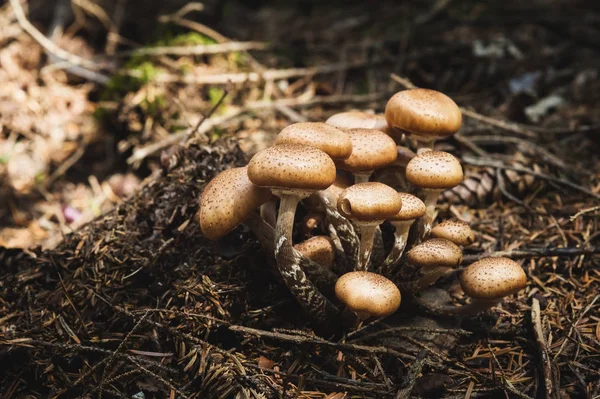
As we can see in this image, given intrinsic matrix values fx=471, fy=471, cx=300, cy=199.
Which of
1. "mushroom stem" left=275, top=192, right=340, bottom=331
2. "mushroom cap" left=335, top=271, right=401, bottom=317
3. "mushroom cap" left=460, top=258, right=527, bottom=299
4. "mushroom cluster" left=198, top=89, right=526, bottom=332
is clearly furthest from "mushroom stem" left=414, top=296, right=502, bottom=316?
"mushroom stem" left=275, top=192, right=340, bottom=331

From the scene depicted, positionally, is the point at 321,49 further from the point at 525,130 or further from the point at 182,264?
the point at 182,264

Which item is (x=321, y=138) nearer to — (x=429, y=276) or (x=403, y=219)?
(x=403, y=219)

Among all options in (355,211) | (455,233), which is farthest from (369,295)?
(455,233)

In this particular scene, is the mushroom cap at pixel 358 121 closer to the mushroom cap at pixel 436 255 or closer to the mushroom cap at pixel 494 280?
the mushroom cap at pixel 436 255

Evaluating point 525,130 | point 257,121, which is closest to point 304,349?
point 525,130

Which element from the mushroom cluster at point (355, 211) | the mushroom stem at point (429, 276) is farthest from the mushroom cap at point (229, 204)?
the mushroom stem at point (429, 276)
